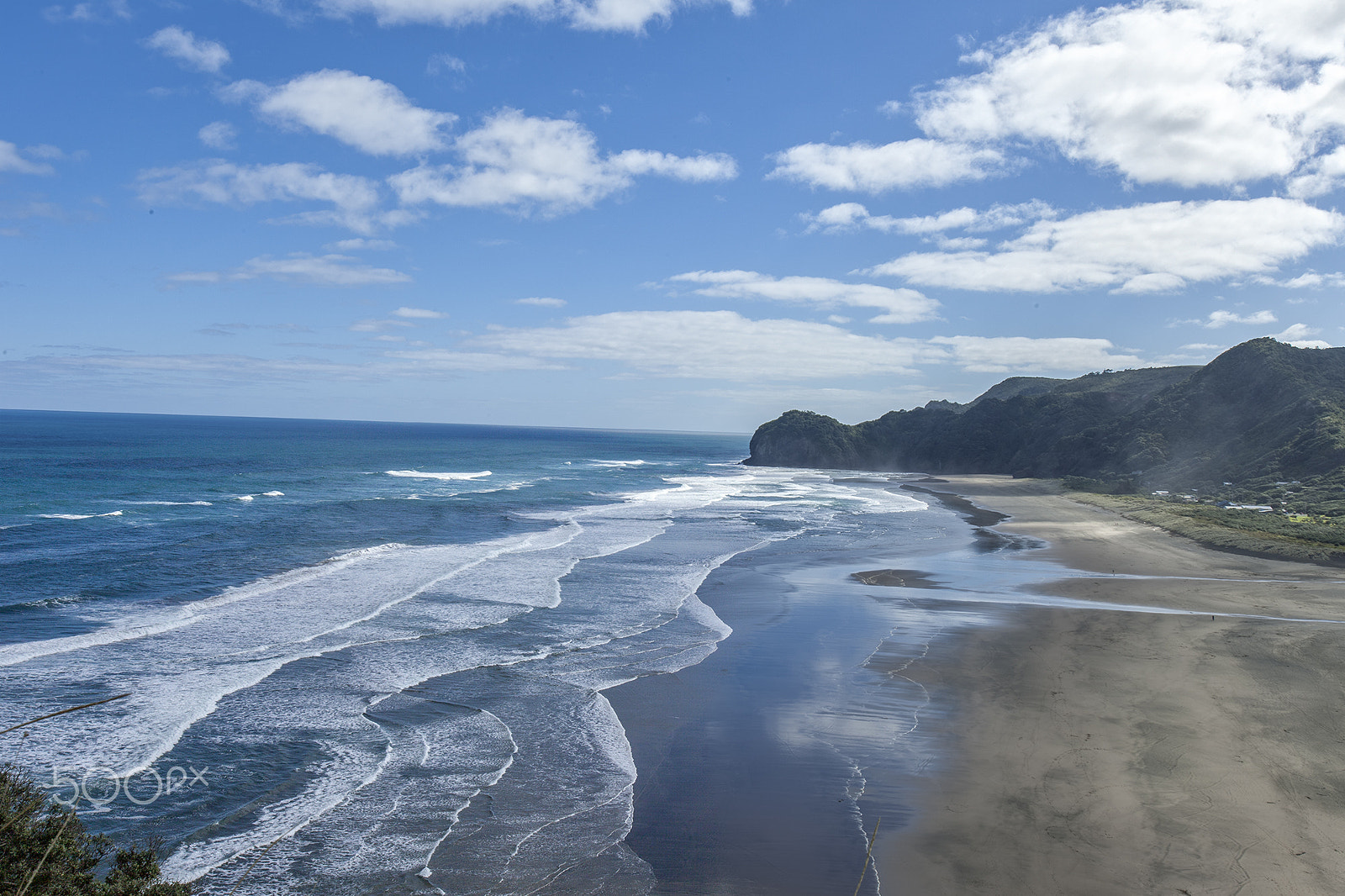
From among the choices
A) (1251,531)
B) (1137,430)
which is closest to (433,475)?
(1251,531)

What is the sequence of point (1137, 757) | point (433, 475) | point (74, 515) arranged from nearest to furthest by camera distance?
point (1137, 757)
point (74, 515)
point (433, 475)

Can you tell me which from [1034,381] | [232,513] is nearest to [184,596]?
[232,513]

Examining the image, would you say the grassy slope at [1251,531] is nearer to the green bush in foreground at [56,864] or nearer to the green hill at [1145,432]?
the green hill at [1145,432]

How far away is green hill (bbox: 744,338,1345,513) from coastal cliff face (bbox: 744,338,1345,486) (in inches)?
6.1

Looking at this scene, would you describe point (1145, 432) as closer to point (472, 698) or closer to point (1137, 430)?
point (1137, 430)

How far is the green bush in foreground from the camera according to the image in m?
4.64

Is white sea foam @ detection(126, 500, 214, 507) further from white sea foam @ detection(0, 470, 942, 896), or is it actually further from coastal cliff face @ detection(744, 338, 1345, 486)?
coastal cliff face @ detection(744, 338, 1345, 486)

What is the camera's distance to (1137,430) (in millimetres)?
69812

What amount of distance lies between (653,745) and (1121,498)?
4846cm

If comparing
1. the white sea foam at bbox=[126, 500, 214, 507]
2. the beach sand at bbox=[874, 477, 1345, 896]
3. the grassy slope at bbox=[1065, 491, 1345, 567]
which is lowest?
the beach sand at bbox=[874, 477, 1345, 896]

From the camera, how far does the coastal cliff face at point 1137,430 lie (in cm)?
5288

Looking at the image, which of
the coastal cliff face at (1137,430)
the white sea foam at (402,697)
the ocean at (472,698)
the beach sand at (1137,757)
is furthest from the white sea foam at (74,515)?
the coastal cliff face at (1137,430)

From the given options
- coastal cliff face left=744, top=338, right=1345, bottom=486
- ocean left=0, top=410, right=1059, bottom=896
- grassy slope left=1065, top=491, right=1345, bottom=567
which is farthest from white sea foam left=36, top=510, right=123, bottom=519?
coastal cliff face left=744, top=338, right=1345, bottom=486

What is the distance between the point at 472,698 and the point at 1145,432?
7403 centimetres
